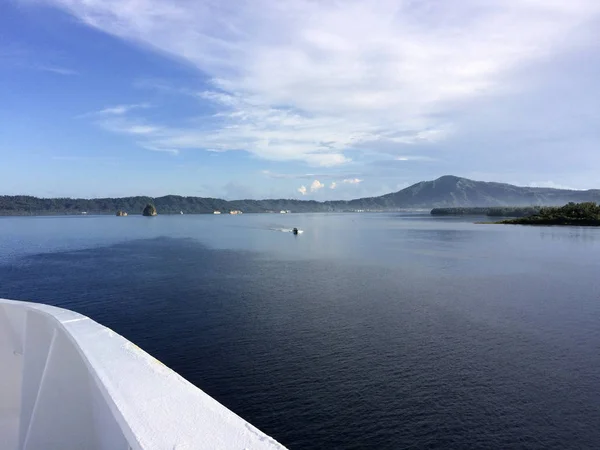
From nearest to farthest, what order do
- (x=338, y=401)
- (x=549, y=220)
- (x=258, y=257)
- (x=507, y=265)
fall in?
1. (x=338, y=401)
2. (x=507, y=265)
3. (x=258, y=257)
4. (x=549, y=220)

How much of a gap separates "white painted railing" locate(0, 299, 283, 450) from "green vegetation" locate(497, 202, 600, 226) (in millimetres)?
112915

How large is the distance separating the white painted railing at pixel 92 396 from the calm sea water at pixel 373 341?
6782 millimetres

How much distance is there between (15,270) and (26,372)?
36415 millimetres

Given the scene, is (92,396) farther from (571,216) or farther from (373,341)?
(571,216)

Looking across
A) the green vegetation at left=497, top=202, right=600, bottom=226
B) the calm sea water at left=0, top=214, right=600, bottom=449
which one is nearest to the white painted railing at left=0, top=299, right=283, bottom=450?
the calm sea water at left=0, top=214, right=600, bottom=449

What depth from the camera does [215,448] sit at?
80.0 inches

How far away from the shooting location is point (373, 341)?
15844 millimetres

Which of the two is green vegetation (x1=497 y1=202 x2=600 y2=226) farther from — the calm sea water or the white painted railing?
the white painted railing

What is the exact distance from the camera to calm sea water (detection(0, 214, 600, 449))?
34.0 ft

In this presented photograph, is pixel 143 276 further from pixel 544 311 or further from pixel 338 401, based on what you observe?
pixel 544 311

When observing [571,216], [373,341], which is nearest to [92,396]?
[373,341]

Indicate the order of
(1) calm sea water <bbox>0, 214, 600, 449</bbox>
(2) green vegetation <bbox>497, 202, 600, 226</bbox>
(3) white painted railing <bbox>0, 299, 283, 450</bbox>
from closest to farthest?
1. (3) white painted railing <bbox>0, 299, 283, 450</bbox>
2. (1) calm sea water <bbox>0, 214, 600, 449</bbox>
3. (2) green vegetation <bbox>497, 202, 600, 226</bbox>

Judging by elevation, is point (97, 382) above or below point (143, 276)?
above

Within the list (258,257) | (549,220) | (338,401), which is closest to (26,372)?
(338,401)
